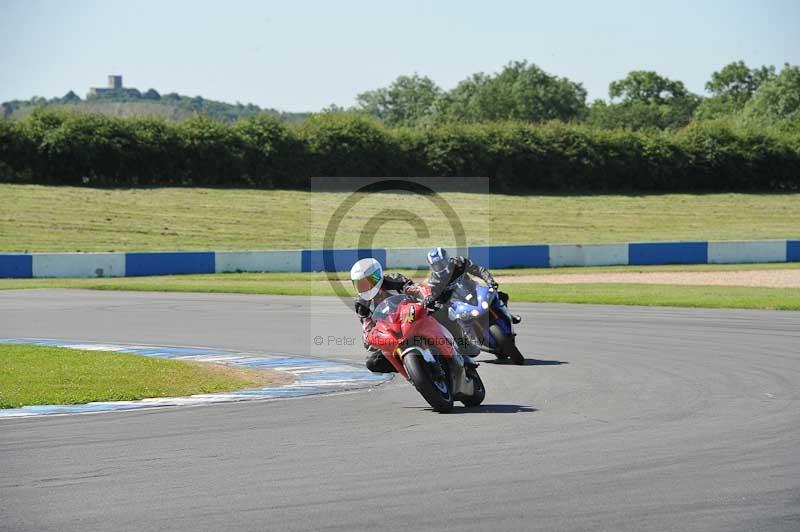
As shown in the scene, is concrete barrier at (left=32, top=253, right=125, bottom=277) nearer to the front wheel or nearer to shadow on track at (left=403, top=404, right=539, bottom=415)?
shadow on track at (left=403, top=404, right=539, bottom=415)

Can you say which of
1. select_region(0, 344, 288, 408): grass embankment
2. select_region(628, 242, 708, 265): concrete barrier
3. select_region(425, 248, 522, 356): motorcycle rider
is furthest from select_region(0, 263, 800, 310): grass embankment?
select_region(0, 344, 288, 408): grass embankment

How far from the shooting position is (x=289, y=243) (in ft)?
129

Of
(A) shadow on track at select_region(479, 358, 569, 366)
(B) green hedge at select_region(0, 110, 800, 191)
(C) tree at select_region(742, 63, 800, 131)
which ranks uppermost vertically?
Answer: (C) tree at select_region(742, 63, 800, 131)

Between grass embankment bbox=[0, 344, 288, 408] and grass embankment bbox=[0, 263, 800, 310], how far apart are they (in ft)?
37.4

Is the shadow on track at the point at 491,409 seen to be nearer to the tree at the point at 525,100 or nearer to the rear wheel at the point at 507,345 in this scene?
the rear wheel at the point at 507,345

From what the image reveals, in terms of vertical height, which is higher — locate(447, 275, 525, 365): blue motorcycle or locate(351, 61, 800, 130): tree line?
locate(351, 61, 800, 130): tree line

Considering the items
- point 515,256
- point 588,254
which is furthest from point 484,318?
point 588,254

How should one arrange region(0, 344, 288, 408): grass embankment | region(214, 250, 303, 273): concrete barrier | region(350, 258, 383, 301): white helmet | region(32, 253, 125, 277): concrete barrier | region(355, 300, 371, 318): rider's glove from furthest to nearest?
region(214, 250, 303, 273): concrete barrier < region(32, 253, 125, 277): concrete barrier < region(0, 344, 288, 408): grass embankment < region(355, 300, 371, 318): rider's glove < region(350, 258, 383, 301): white helmet

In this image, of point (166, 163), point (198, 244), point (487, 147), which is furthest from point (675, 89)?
point (198, 244)

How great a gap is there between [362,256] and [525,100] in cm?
8382

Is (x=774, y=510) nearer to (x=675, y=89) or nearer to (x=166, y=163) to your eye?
(x=166, y=163)

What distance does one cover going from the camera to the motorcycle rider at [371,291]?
10352 mm

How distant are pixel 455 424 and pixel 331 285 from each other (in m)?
19.0

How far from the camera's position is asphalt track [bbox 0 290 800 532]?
6.16 metres
